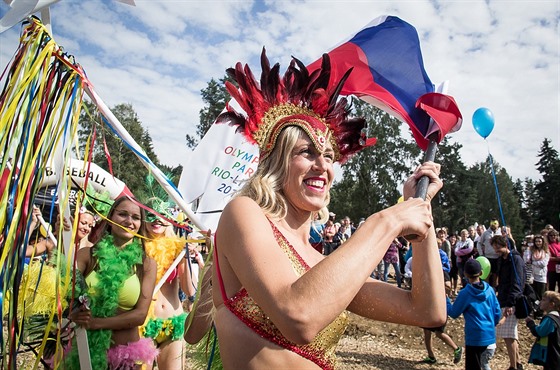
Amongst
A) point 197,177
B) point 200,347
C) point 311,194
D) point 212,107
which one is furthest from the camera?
point 212,107

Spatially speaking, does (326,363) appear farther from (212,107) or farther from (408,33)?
(212,107)

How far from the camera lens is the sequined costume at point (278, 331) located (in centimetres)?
140

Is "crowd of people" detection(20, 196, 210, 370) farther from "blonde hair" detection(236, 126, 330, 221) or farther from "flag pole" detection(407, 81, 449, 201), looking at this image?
"flag pole" detection(407, 81, 449, 201)

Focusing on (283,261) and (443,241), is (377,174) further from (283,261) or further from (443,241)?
(283,261)

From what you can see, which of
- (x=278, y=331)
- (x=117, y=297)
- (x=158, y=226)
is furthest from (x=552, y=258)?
(x=278, y=331)

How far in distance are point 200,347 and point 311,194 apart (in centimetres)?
152

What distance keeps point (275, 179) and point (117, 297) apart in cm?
195

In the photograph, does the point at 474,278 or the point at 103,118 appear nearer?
the point at 103,118

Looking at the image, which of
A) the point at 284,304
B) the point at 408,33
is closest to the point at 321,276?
the point at 284,304

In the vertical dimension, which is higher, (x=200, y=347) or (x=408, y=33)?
(x=408, y=33)

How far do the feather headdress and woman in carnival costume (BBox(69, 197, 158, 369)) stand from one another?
5.16ft

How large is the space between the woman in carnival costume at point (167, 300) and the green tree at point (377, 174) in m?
30.9

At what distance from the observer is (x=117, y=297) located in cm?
309

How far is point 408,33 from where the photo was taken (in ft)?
7.11
